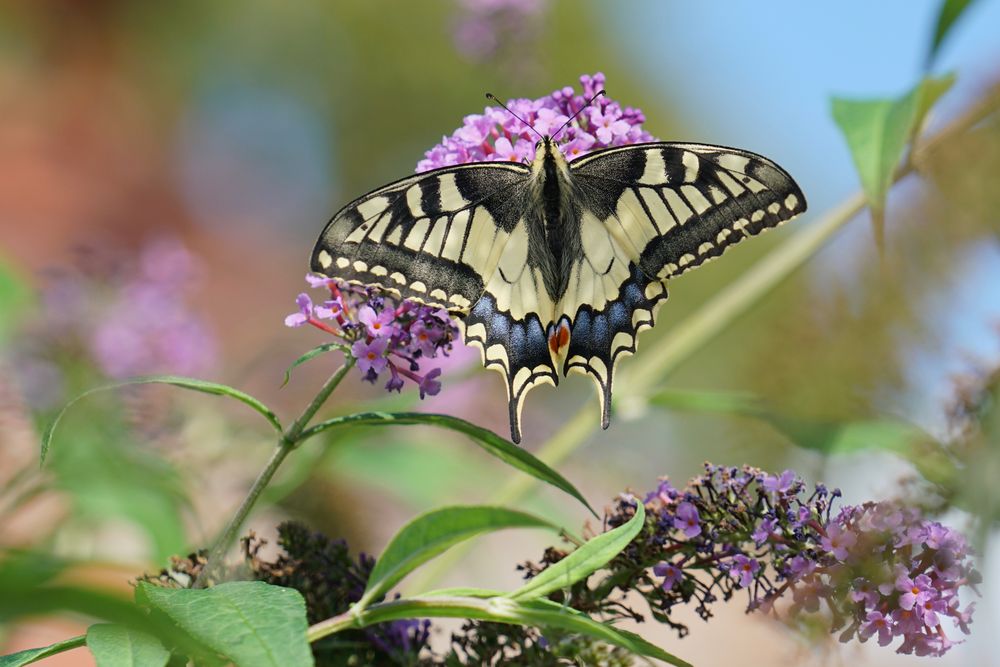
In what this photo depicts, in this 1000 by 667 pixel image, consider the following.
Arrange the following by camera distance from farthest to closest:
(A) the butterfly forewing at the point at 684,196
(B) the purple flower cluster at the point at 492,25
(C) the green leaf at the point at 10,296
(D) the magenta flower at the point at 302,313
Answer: (B) the purple flower cluster at the point at 492,25, (C) the green leaf at the point at 10,296, (A) the butterfly forewing at the point at 684,196, (D) the magenta flower at the point at 302,313

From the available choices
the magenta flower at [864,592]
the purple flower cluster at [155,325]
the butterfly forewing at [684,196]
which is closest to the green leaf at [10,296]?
the purple flower cluster at [155,325]

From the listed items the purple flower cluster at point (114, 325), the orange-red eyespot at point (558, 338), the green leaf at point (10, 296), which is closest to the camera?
the orange-red eyespot at point (558, 338)

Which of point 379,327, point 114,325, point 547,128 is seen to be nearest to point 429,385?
point 379,327

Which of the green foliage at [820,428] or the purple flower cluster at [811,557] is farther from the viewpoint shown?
the green foliage at [820,428]

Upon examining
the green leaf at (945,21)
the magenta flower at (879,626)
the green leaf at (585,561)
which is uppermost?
the green leaf at (945,21)

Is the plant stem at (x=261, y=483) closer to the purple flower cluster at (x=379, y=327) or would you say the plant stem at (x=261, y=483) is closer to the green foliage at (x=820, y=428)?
the purple flower cluster at (x=379, y=327)

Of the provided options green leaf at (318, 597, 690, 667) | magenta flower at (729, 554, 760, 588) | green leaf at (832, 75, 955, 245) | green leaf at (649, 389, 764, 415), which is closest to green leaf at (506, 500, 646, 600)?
green leaf at (318, 597, 690, 667)

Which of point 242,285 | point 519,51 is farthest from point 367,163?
point 519,51
